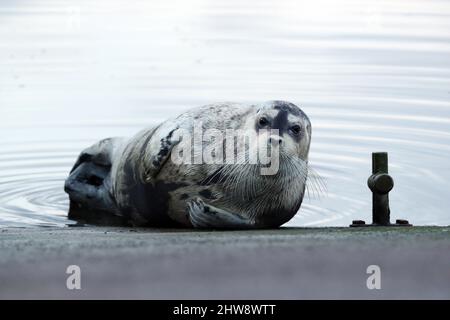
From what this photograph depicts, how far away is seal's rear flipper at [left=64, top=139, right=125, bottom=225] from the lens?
846 cm

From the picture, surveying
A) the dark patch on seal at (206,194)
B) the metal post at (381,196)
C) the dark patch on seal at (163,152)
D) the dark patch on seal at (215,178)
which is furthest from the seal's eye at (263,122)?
the metal post at (381,196)

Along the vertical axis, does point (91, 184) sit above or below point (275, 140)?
above

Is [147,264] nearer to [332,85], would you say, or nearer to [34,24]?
[332,85]

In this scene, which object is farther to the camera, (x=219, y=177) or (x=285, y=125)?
(x=219, y=177)

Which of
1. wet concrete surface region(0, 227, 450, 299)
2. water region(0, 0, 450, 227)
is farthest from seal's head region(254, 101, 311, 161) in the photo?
wet concrete surface region(0, 227, 450, 299)

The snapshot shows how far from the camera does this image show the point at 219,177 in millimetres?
7207

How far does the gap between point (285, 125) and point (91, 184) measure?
2.03 metres

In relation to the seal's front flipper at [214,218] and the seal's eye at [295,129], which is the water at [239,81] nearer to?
the seal's front flipper at [214,218]

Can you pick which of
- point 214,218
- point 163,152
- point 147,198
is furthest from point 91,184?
point 214,218

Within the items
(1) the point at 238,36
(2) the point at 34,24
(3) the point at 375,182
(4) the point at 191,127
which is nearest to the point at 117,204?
(4) the point at 191,127

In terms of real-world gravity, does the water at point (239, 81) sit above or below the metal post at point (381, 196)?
above

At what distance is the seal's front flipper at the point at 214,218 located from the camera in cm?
714

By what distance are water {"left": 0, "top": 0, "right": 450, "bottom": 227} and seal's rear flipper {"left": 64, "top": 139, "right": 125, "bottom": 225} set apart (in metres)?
0.12

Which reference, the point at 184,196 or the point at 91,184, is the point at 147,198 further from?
the point at 91,184
